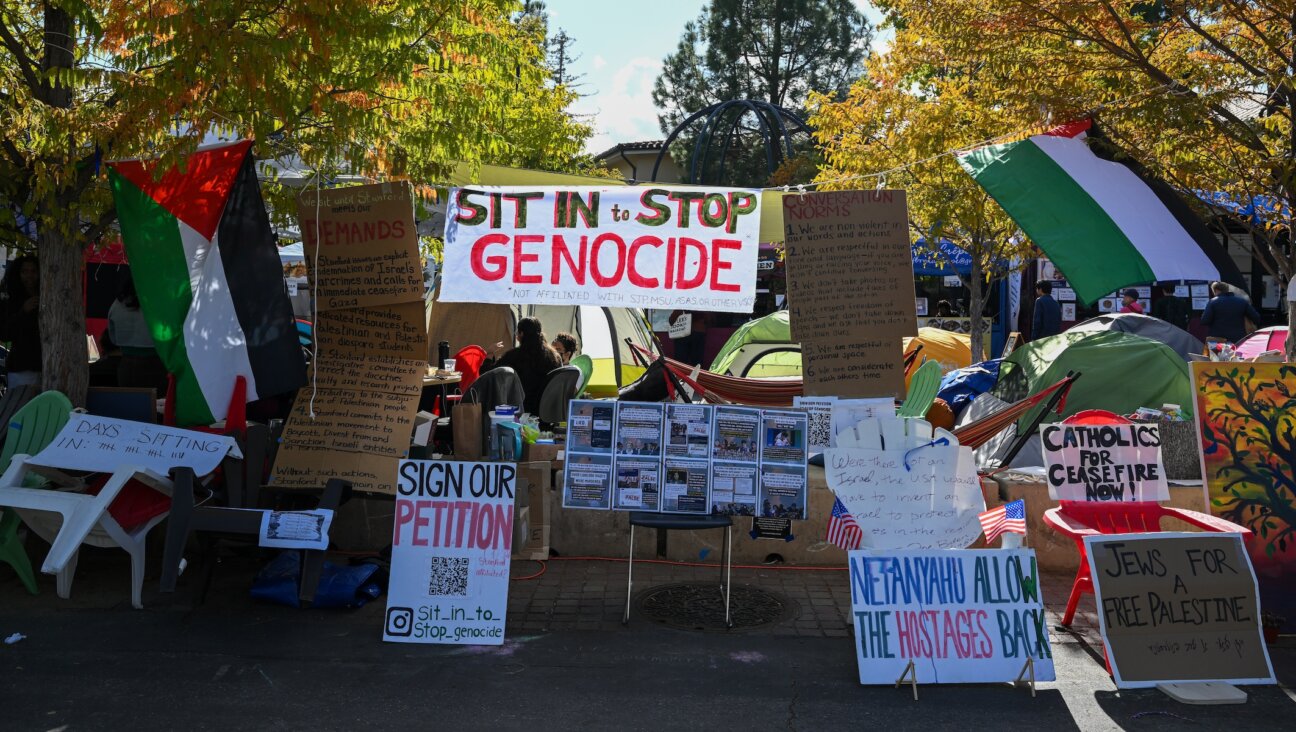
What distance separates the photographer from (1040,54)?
6996mm

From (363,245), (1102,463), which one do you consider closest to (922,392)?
(1102,463)

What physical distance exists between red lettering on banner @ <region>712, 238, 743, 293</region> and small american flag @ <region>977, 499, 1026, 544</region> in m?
1.89

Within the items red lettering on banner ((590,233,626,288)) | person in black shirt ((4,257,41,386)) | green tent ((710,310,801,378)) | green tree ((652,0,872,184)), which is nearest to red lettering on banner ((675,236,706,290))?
red lettering on banner ((590,233,626,288))

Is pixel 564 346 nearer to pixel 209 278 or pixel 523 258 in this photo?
pixel 523 258

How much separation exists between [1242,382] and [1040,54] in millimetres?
2716

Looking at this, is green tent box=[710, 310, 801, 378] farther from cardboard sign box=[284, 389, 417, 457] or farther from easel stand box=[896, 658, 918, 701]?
easel stand box=[896, 658, 918, 701]

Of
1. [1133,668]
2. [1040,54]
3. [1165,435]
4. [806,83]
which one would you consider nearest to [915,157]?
[1040,54]

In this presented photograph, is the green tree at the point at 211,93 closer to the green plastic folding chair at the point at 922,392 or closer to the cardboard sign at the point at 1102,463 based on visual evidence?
the green plastic folding chair at the point at 922,392

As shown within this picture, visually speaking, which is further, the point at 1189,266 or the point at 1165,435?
the point at 1165,435

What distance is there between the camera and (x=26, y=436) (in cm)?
602

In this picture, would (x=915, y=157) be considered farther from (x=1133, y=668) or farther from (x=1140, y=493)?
(x=1133, y=668)

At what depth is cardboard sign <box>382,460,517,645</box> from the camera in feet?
16.9

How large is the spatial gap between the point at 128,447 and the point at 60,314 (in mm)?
1190

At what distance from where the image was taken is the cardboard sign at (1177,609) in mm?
4641
